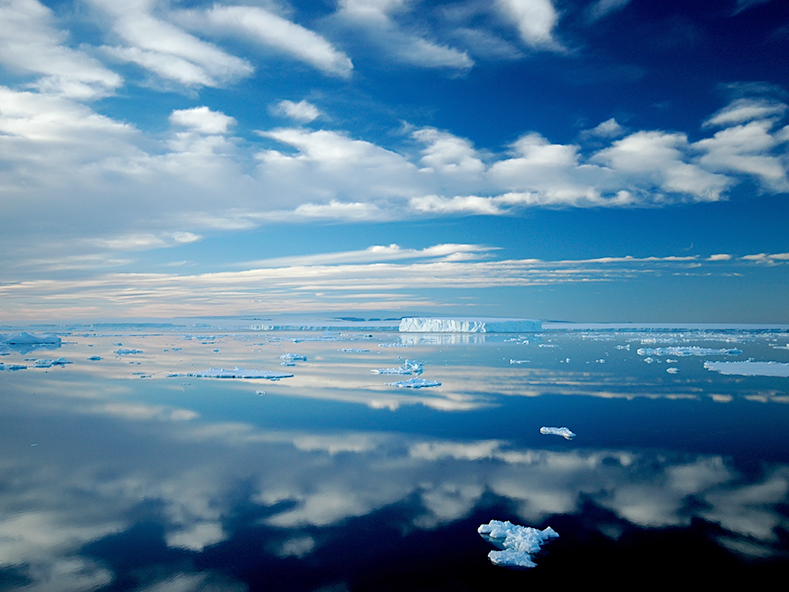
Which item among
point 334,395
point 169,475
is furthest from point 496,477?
point 334,395

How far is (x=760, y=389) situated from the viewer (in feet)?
38.1

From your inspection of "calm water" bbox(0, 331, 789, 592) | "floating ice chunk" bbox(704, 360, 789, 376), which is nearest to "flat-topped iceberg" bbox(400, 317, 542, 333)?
"floating ice chunk" bbox(704, 360, 789, 376)

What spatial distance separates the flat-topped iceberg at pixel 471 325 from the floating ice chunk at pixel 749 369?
34.7m

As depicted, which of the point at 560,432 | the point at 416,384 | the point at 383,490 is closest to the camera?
the point at 383,490

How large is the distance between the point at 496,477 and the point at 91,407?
8.55 metres

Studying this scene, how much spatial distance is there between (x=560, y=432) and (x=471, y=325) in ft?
153

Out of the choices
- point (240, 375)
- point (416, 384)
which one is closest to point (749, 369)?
point (416, 384)

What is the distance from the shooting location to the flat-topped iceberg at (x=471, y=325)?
5288 centimetres

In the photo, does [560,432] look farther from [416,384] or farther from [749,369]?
[749,369]

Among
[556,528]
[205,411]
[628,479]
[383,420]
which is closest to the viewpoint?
[556,528]

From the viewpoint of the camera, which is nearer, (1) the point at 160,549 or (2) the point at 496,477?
(1) the point at 160,549

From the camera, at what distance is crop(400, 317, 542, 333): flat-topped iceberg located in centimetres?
5288

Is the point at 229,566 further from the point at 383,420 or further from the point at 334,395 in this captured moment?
the point at 334,395

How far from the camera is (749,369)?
15.3m
